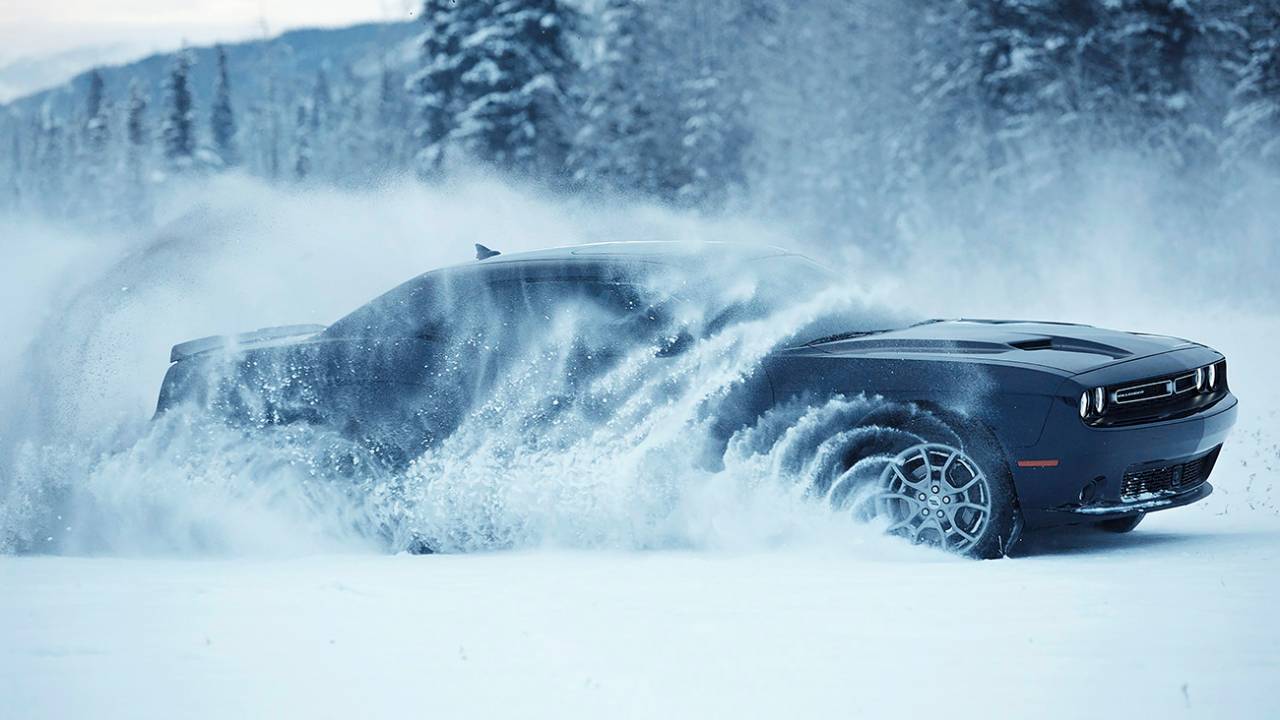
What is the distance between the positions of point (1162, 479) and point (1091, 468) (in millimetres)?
465

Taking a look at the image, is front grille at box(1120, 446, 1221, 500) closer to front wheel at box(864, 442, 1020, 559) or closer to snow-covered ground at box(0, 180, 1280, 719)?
snow-covered ground at box(0, 180, 1280, 719)

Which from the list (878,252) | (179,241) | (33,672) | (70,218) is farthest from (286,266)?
(70,218)

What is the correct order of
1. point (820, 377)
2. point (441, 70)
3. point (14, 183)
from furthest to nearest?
point (14, 183), point (441, 70), point (820, 377)

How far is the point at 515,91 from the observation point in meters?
29.9

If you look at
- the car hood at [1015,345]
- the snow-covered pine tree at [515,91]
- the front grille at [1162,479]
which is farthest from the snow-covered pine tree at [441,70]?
the front grille at [1162,479]

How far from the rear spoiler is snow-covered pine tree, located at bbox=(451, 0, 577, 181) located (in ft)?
73.7

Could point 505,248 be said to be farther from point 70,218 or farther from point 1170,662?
point 70,218

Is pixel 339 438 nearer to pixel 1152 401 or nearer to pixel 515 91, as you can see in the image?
pixel 1152 401

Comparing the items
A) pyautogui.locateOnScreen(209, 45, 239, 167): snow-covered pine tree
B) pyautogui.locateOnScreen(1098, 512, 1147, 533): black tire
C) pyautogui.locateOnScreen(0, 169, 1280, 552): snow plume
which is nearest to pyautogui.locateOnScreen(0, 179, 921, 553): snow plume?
pyautogui.locateOnScreen(0, 169, 1280, 552): snow plume

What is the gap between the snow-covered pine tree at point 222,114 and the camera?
8662 cm

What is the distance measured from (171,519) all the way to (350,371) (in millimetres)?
1181

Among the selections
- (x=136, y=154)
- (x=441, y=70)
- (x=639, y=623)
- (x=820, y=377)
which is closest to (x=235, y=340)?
(x=820, y=377)

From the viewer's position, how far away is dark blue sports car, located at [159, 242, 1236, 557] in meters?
5.27

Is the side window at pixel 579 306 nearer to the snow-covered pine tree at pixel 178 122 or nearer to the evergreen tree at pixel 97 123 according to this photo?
the snow-covered pine tree at pixel 178 122
